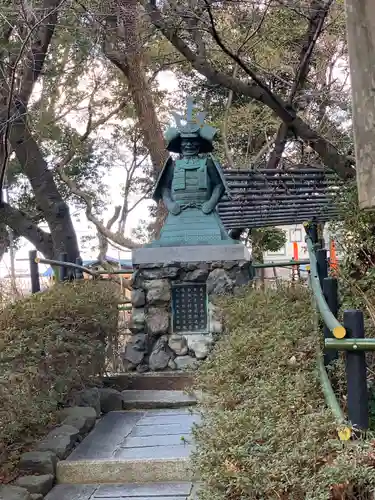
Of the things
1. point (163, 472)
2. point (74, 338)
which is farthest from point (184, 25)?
point (163, 472)

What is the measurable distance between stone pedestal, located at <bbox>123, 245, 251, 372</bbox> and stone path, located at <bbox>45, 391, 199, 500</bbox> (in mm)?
2537

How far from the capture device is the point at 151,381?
6.91 m

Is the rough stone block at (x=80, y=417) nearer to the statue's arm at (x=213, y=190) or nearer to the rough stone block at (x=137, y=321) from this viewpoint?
the rough stone block at (x=137, y=321)

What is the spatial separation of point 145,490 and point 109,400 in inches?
84.6

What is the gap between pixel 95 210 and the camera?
18281 mm

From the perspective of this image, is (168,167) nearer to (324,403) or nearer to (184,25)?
(184,25)

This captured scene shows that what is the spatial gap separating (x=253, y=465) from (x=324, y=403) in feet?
1.92

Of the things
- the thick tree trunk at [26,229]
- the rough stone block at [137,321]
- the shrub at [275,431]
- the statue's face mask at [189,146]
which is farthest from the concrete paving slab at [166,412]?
the thick tree trunk at [26,229]

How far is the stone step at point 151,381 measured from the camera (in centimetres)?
666

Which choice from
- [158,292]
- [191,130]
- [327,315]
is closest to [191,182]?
[191,130]

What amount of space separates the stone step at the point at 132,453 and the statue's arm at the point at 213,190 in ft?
10.7

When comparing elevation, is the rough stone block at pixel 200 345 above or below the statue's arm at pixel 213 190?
below

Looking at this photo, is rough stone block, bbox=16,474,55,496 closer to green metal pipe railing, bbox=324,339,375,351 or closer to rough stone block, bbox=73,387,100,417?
rough stone block, bbox=73,387,100,417

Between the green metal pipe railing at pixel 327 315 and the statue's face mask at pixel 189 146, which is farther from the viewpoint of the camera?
the statue's face mask at pixel 189 146
